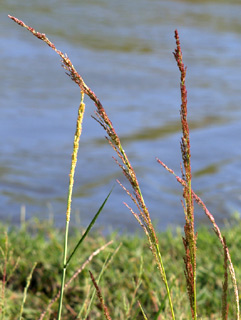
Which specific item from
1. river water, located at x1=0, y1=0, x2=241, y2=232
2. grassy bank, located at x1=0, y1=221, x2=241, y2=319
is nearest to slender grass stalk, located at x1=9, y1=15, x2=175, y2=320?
grassy bank, located at x1=0, y1=221, x2=241, y2=319

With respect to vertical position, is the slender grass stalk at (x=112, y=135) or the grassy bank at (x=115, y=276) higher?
the slender grass stalk at (x=112, y=135)

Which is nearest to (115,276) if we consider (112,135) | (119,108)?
(112,135)

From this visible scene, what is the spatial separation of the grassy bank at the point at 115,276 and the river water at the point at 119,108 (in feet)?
1.77

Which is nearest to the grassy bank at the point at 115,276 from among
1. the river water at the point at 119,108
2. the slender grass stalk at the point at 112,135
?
the river water at the point at 119,108

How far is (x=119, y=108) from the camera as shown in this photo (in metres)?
6.94

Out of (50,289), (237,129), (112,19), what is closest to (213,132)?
(237,129)

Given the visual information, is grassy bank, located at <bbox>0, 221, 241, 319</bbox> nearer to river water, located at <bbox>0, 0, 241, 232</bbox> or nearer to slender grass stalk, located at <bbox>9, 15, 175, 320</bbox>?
river water, located at <bbox>0, 0, 241, 232</bbox>

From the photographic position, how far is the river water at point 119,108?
507 cm

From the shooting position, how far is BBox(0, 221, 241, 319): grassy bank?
272cm

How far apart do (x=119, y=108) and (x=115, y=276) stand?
3.99 m

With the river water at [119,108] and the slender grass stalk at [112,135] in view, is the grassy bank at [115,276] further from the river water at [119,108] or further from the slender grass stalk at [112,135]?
the slender grass stalk at [112,135]

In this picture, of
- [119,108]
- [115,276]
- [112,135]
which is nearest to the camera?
[112,135]

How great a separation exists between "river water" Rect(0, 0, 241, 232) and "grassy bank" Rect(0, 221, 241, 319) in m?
0.54

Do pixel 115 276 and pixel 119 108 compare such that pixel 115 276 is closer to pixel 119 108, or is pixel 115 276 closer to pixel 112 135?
pixel 112 135
